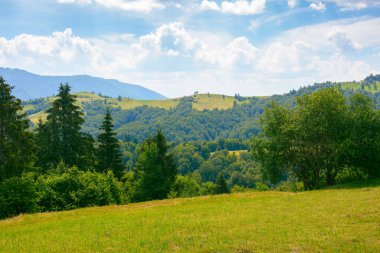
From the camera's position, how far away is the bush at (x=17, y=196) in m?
30.8

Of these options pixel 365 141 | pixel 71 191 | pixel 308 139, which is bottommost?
pixel 71 191

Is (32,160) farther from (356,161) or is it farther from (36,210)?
(356,161)

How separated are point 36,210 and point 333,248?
28.9 meters

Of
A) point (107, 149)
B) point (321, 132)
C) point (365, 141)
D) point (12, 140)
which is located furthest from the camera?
point (107, 149)

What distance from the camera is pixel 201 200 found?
3438cm

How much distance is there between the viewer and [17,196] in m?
31.2

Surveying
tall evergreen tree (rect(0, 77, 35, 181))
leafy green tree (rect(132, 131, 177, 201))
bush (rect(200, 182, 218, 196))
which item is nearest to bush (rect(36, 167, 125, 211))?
tall evergreen tree (rect(0, 77, 35, 181))

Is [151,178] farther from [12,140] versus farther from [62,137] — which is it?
[12,140]

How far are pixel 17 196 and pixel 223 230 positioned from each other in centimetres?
2199

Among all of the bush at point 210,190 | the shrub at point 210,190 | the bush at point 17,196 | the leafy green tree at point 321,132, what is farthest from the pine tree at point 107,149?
the shrub at point 210,190

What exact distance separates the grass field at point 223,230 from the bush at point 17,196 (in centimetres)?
406

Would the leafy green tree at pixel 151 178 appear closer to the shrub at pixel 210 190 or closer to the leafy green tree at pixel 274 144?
the leafy green tree at pixel 274 144

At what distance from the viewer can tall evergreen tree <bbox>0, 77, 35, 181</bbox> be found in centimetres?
3597

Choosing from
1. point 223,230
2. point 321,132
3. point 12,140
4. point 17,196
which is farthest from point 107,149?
point 223,230
